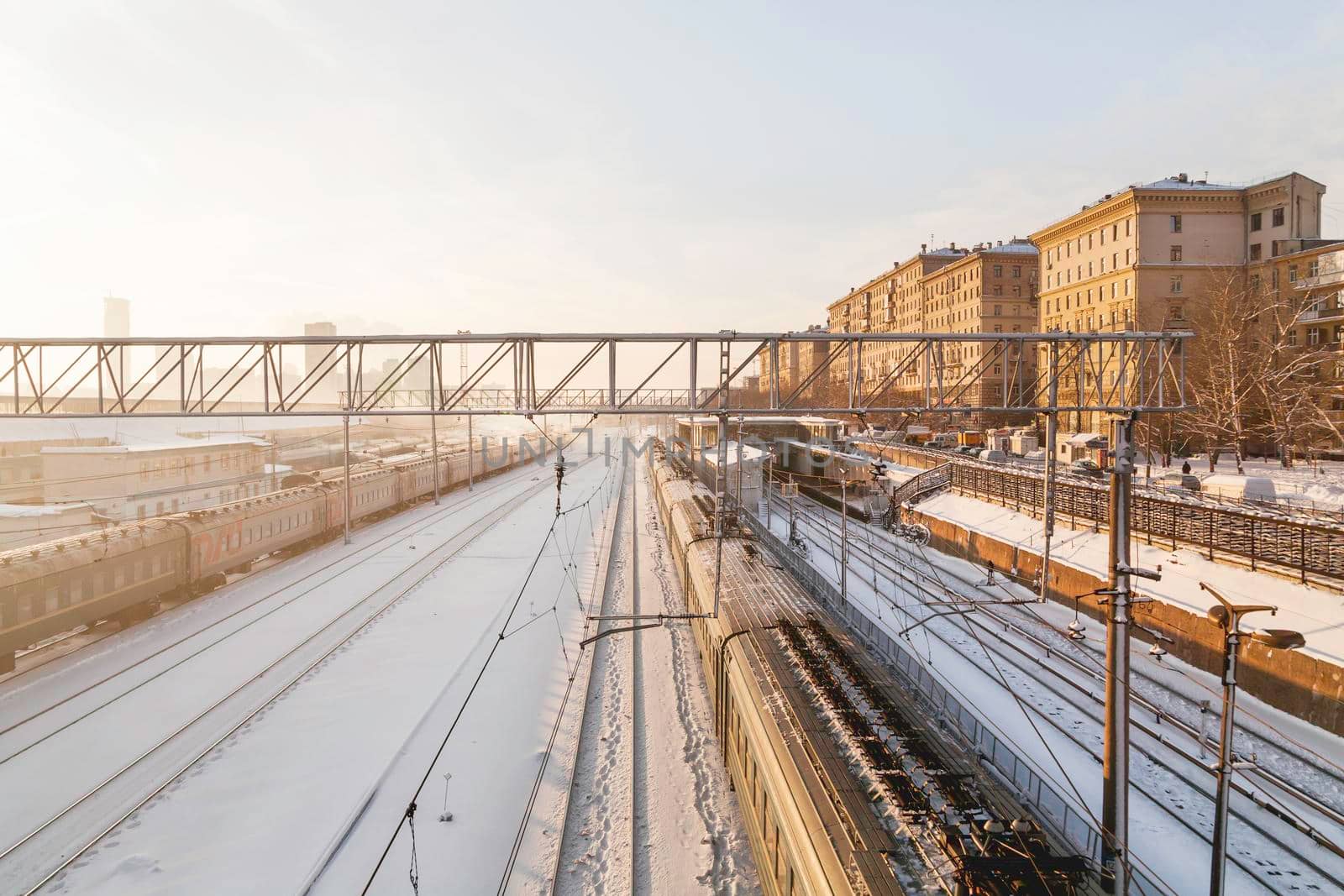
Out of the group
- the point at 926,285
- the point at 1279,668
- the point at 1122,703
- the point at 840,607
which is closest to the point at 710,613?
the point at 840,607

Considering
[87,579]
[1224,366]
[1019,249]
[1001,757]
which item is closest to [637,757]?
[1001,757]

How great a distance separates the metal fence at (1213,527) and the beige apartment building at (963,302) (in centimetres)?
2978

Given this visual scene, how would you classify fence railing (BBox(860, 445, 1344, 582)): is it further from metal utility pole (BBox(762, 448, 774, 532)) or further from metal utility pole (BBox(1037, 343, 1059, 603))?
metal utility pole (BBox(762, 448, 774, 532))

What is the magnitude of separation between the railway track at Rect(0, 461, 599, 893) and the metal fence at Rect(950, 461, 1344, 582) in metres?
19.1

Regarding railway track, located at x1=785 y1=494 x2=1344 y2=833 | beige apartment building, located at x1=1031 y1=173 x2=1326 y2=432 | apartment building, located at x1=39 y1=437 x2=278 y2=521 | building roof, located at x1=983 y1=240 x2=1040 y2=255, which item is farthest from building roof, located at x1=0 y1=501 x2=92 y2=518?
building roof, located at x1=983 y1=240 x2=1040 y2=255

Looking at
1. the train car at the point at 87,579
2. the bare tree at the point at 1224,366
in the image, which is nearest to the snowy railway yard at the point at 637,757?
the train car at the point at 87,579

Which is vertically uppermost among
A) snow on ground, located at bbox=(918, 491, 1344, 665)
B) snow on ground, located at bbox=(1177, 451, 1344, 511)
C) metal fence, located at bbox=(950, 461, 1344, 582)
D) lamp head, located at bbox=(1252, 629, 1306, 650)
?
lamp head, located at bbox=(1252, 629, 1306, 650)

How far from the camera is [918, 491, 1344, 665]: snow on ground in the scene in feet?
45.3

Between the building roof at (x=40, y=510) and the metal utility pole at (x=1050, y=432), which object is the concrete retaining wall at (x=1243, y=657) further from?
the building roof at (x=40, y=510)

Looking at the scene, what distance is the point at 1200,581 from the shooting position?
16.8 metres

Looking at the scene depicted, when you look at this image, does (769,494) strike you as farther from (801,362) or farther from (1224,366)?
(801,362)

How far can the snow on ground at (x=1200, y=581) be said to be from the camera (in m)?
13.8

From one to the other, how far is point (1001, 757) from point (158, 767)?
15572 millimetres

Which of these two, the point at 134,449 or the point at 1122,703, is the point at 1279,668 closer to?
the point at 1122,703
